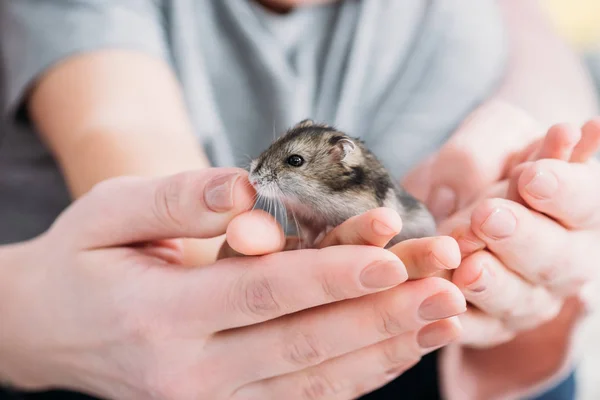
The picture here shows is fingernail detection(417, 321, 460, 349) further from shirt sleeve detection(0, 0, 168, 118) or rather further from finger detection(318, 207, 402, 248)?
shirt sleeve detection(0, 0, 168, 118)

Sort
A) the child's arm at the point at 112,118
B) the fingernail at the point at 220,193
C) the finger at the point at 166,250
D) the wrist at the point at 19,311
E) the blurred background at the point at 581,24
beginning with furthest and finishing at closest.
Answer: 1. the blurred background at the point at 581,24
2. the child's arm at the point at 112,118
3. the wrist at the point at 19,311
4. the finger at the point at 166,250
5. the fingernail at the point at 220,193

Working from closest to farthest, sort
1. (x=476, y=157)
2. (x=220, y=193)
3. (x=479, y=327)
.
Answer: (x=220, y=193) < (x=479, y=327) < (x=476, y=157)

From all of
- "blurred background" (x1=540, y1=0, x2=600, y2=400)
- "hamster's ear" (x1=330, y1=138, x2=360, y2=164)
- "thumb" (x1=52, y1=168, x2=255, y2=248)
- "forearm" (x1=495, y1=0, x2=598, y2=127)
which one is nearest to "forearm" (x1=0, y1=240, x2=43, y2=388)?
"thumb" (x1=52, y1=168, x2=255, y2=248)

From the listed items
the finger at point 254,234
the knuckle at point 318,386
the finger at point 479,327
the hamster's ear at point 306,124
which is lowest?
the knuckle at point 318,386

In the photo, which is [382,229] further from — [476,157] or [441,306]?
[476,157]

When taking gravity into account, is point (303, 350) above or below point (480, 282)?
below

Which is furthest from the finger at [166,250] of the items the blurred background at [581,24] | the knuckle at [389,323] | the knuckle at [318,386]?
the blurred background at [581,24]

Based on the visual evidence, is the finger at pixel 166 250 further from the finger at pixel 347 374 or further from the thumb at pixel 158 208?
the finger at pixel 347 374

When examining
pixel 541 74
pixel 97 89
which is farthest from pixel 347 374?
pixel 541 74
